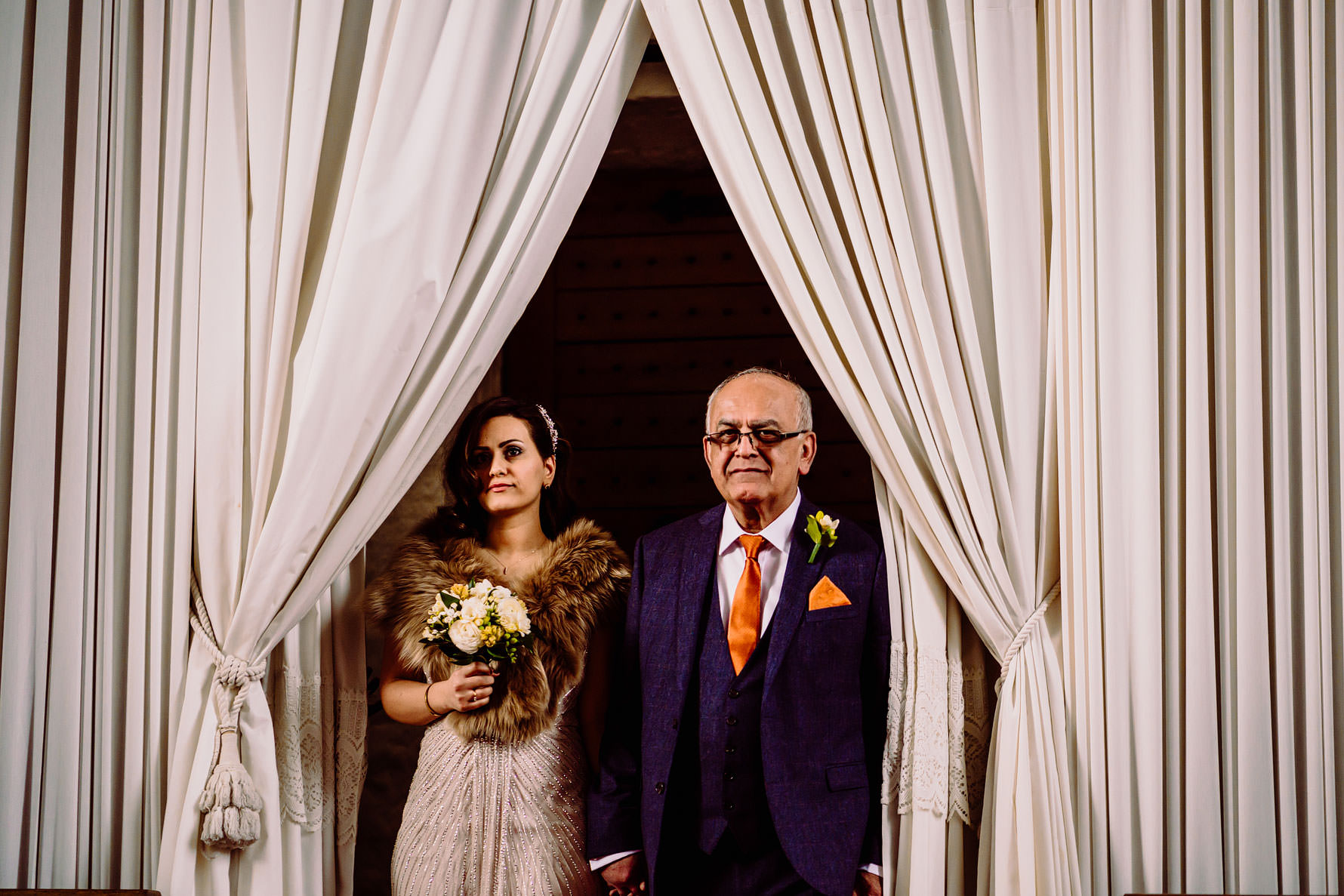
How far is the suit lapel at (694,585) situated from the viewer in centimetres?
244

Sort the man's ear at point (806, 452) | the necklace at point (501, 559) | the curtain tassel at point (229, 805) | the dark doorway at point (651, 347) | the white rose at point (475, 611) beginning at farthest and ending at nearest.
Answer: the dark doorway at point (651, 347)
the necklace at point (501, 559)
the man's ear at point (806, 452)
the white rose at point (475, 611)
the curtain tassel at point (229, 805)

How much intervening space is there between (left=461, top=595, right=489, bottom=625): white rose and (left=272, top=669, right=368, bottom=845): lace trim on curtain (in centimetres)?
43

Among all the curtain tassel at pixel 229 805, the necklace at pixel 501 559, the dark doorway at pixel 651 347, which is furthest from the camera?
the dark doorway at pixel 651 347

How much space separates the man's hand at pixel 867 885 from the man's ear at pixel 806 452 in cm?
94

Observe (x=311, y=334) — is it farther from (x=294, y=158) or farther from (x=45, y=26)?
(x=45, y=26)

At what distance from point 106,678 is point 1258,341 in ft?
8.92

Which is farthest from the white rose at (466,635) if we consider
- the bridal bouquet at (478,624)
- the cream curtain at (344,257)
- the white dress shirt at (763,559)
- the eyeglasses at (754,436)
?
the eyeglasses at (754,436)

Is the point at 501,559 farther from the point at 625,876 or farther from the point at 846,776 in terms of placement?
the point at 846,776

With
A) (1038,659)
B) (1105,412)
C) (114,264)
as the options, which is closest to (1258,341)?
(1105,412)

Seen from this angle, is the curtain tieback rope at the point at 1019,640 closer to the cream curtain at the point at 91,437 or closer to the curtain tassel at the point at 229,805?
the curtain tassel at the point at 229,805

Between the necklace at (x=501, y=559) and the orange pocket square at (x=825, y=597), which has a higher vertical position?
the necklace at (x=501, y=559)

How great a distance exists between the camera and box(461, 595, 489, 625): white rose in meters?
2.32

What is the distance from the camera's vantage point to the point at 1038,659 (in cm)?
228

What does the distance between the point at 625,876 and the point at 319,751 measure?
30.9 inches
